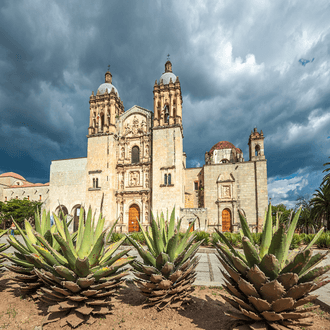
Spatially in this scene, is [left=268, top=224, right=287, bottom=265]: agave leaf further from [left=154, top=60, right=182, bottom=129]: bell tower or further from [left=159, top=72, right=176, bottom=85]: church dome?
[left=159, top=72, right=176, bottom=85]: church dome

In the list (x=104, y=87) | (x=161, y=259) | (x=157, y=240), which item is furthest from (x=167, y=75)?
(x=161, y=259)

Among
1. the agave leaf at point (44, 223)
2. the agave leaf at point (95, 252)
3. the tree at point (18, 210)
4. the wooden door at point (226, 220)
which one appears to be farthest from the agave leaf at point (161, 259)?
the tree at point (18, 210)

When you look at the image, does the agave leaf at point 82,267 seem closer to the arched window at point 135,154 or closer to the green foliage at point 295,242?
the green foliage at point 295,242

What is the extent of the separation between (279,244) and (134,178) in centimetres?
2163

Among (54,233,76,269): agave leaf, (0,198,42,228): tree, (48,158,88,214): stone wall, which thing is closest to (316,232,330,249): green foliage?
(54,233,76,269): agave leaf

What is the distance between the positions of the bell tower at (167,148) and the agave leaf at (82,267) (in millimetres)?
17585

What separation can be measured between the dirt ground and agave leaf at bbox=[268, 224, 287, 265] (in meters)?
0.99

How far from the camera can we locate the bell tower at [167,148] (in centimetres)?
2092

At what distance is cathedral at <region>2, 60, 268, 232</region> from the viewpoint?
20.8 meters

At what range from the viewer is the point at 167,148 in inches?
861

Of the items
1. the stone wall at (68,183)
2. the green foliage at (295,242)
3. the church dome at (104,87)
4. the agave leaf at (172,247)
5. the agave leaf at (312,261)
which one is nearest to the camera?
the agave leaf at (312,261)

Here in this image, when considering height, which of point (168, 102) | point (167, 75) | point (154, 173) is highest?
point (167, 75)

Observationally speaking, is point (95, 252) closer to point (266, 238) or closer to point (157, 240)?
point (157, 240)

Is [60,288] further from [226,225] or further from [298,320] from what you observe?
[226,225]
